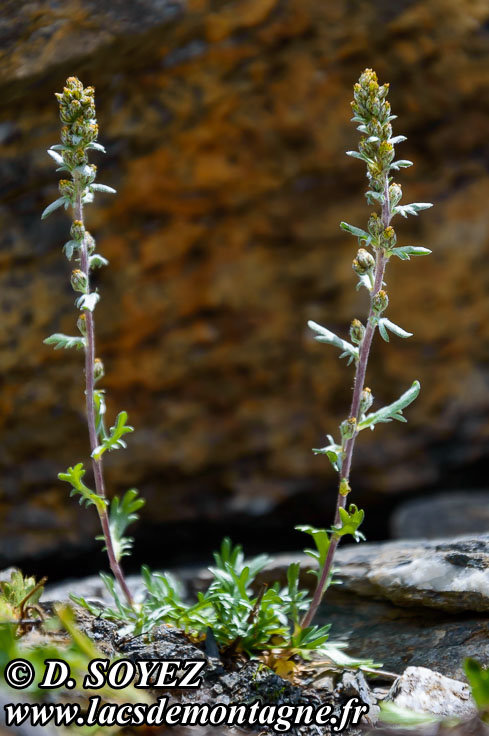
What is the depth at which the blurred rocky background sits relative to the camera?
481 cm

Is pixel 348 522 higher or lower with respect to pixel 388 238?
lower

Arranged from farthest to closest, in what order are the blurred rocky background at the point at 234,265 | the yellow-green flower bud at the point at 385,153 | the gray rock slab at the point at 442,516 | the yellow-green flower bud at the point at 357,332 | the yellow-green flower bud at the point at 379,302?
the gray rock slab at the point at 442,516 < the blurred rocky background at the point at 234,265 < the yellow-green flower bud at the point at 357,332 < the yellow-green flower bud at the point at 379,302 < the yellow-green flower bud at the point at 385,153

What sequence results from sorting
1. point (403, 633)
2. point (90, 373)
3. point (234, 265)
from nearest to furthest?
point (90, 373) → point (403, 633) → point (234, 265)

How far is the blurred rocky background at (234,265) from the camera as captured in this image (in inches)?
189

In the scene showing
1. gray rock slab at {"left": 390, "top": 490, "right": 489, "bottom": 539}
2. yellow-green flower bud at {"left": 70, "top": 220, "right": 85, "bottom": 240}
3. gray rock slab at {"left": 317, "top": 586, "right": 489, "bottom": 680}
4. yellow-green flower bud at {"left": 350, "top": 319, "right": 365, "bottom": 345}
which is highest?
yellow-green flower bud at {"left": 70, "top": 220, "right": 85, "bottom": 240}

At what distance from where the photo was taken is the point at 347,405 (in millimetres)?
5879

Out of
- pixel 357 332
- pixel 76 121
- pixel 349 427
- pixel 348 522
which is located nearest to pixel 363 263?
pixel 357 332

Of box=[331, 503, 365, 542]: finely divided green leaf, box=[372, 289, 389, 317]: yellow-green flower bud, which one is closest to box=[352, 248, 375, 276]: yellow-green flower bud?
box=[372, 289, 389, 317]: yellow-green flower bud

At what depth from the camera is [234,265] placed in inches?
215

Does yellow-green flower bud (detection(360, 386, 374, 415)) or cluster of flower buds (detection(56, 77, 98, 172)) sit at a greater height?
cluster of flower buds (detection(56, 77, 98, 172))

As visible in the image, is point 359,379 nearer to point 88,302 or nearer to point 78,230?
point 88,302

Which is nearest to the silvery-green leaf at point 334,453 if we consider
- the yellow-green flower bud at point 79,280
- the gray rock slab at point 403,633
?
the gray rock slab at point 403,633

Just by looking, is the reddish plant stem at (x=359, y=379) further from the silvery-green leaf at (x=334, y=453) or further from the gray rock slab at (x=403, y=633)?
A: the gray rock slab at (x=403, y=633)

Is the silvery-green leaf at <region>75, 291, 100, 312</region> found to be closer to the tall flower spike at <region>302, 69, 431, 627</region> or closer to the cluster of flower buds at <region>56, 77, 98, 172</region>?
the cluster of flower buds at <region>56, 77, 98, 172</region>
